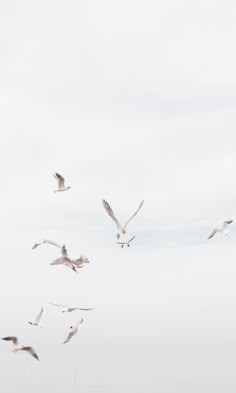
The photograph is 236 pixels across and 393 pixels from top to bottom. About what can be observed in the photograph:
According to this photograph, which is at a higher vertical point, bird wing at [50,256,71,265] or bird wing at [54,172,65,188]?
bird wing at [54,172,65,188]

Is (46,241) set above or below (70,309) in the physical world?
above

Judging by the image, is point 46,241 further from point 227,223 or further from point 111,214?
point 227,223

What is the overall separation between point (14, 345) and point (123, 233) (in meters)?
14.0

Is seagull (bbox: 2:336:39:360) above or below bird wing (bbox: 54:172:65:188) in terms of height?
below

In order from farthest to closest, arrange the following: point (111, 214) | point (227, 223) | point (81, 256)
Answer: point (227, 223) → point (81, 256) → point (111, 214)

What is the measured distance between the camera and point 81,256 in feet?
224

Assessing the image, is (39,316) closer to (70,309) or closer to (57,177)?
(70,309)

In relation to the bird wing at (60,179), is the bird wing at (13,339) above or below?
below

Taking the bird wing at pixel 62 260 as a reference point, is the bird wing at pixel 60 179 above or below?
above

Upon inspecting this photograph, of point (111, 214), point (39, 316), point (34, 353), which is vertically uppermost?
point (111, 214)

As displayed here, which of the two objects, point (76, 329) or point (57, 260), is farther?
point (76, 329)

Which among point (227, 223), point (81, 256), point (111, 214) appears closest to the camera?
point (111, 214)

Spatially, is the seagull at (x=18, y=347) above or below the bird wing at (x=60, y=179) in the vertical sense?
below

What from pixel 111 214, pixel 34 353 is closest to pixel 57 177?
pixel 111 214
